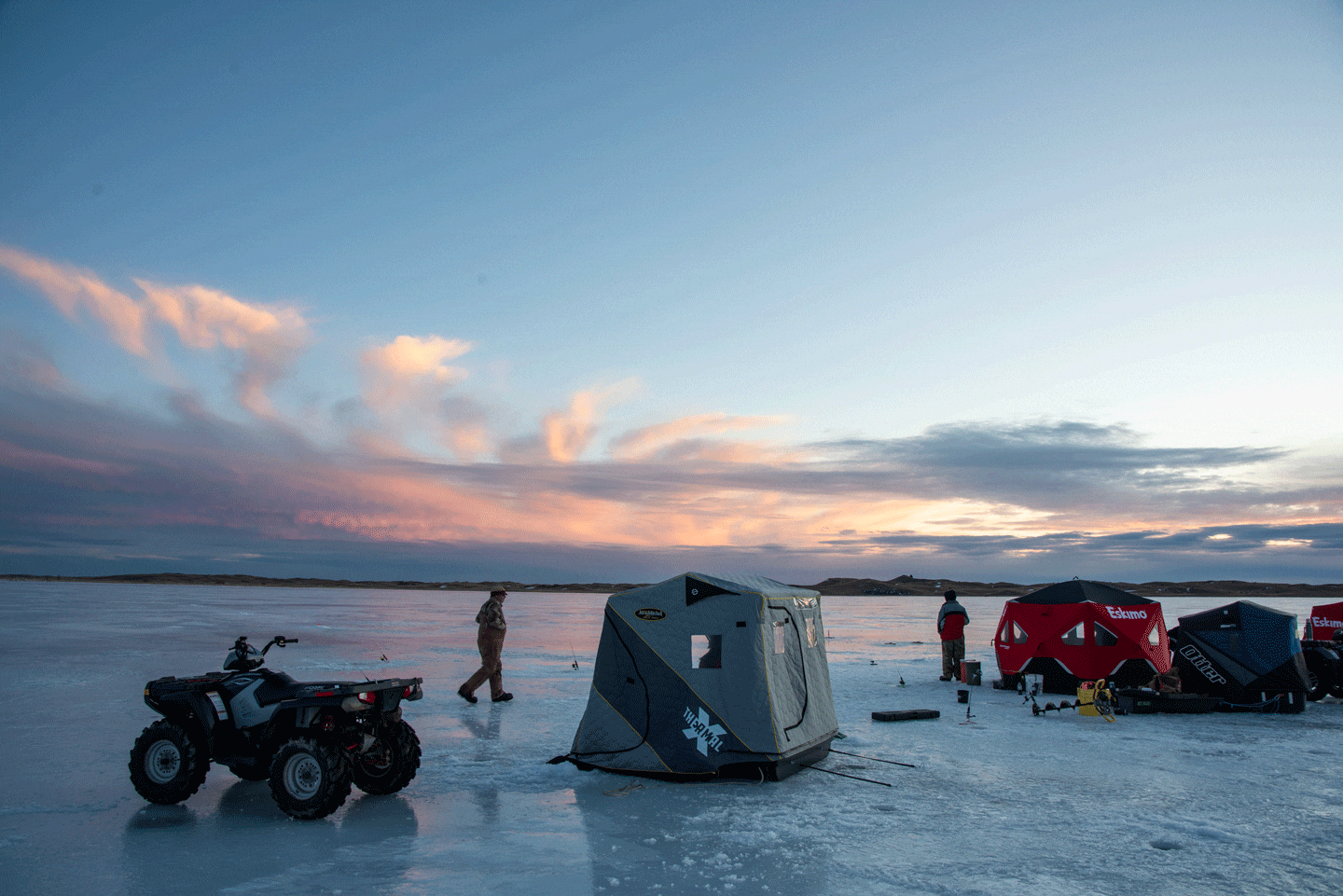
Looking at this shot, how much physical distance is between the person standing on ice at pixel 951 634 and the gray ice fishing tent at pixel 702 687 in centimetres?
915

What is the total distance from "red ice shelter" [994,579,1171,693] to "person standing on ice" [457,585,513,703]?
36.1ft

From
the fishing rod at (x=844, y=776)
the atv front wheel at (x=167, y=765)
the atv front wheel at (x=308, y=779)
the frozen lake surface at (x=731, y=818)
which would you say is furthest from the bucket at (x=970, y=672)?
the atv front wheel at (x=167, y=765)

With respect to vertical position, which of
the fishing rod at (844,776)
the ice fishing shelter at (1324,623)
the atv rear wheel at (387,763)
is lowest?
the fishing rod at (844,776)

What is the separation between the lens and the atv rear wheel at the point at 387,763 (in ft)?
27.7

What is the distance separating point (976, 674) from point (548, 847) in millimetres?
14078

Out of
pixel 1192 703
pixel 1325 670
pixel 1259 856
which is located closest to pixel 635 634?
pixel 1259 856

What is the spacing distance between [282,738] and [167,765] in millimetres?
1256

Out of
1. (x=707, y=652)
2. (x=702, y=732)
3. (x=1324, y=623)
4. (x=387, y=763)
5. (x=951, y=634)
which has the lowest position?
(x=387, y=763)

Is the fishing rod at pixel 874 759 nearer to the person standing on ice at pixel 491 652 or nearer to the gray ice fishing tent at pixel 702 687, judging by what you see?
the gray ice fishing tent at pixel 702 687

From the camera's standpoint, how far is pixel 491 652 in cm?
1457

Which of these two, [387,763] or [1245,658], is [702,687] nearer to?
[387,763]

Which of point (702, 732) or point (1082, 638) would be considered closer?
point (702, 732)

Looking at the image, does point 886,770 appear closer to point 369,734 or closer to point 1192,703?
point 369,734

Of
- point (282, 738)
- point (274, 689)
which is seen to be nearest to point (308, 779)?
point (282, 738)
